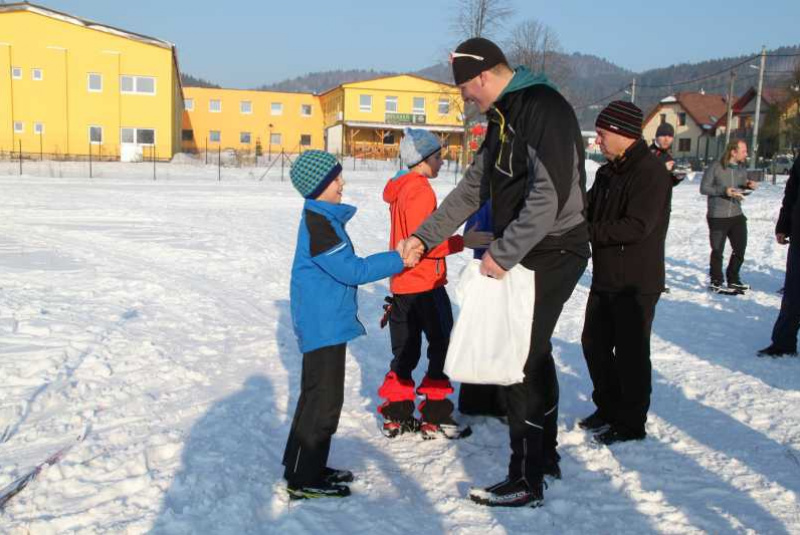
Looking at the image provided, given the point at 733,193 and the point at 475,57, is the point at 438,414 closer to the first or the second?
the point at 475,57

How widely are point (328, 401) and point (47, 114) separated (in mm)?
45604

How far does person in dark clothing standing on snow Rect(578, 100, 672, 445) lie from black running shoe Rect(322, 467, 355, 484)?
1561mm

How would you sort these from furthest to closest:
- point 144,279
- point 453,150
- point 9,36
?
point 453,150, point 9,36, point 144,279

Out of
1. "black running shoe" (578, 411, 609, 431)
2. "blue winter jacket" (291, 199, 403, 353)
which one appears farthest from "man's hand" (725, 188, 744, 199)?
"blue winter jacket" (291, 199, 403, 353)

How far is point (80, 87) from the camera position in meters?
42.4

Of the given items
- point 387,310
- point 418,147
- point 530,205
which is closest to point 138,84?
point 418,147

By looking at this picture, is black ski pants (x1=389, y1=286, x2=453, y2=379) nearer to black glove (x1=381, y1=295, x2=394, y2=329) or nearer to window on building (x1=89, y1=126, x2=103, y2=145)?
black glove (x1=381, y1=295, x2=394, y2=329)

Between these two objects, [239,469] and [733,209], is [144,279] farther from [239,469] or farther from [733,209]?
[733,209]

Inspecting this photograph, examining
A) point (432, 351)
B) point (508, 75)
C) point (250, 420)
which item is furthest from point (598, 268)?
point (250, 420)

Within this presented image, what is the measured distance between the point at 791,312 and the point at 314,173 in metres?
4.68

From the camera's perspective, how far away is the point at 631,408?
4.07m

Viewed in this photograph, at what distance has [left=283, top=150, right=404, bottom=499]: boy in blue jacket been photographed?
329 cm

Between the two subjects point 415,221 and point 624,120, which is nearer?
point 624,120

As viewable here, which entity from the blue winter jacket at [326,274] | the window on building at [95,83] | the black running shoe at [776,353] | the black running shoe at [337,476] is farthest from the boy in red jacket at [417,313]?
the window on building at [95,83]
